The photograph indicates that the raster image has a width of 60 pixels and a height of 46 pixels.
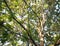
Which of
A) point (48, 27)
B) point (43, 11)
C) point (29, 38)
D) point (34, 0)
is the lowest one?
point (29, 38)

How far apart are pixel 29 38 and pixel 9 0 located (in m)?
2.40

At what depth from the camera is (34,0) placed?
10805 mm

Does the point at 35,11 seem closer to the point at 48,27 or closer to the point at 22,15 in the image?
the point at 22,15

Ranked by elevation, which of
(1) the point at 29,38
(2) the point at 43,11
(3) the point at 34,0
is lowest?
(1) the point at 29,38

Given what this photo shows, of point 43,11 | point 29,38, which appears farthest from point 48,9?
point 29,38

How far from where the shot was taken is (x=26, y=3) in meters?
10.1

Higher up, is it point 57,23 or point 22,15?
point 22,15

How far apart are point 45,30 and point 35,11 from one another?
167 centimetres

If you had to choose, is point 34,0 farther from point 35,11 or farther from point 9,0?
point 9,0

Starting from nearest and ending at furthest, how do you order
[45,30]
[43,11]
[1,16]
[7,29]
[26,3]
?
[1,16] < [7,29] < [26,3] < [43,11] < [45,30]

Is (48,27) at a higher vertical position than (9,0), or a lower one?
lower

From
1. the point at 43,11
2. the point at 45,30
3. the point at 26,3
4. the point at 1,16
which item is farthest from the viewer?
the point at 45,30

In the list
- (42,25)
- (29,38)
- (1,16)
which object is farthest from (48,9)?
(1,16)

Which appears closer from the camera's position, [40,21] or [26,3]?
[26,3]
